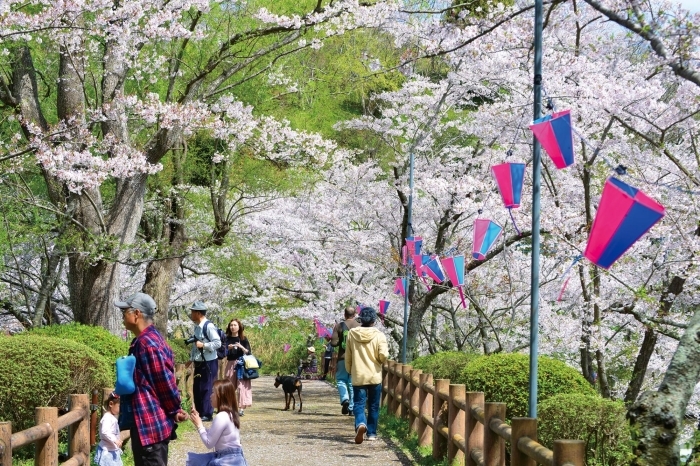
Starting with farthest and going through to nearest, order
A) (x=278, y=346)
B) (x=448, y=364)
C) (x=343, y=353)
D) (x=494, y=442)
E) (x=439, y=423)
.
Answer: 1. (x=278, y=346)
2. (x=343, y=353)
3. (x=448, y=364)
4. (x=439, y=423)
5. (x=494, y=442)

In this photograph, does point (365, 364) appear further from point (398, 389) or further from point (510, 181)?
point (398, 389)

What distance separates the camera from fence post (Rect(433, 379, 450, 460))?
10.2 m

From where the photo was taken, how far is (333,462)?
1011 centimetres

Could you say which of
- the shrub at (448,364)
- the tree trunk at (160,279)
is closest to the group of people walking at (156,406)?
the shrub at (448,364)

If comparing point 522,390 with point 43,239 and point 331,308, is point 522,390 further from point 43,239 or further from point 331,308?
point 331,308

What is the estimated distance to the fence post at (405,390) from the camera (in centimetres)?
1308

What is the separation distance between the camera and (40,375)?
9281 millimetres

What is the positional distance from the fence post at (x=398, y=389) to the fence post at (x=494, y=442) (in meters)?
6.65

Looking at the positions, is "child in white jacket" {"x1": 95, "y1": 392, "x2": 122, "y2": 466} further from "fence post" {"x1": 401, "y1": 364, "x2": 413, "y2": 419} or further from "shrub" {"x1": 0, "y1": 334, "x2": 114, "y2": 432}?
"fence post" {"x1": 401, "y1": 364, "x2": 413, "y2": 419}

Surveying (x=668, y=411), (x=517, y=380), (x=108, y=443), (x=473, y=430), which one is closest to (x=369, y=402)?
(x=517, y=380)

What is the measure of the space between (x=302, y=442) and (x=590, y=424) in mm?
5780

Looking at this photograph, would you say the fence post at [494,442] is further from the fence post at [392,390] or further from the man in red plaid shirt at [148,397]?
the fence post at [392,390]

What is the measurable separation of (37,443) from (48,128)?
8.73 m

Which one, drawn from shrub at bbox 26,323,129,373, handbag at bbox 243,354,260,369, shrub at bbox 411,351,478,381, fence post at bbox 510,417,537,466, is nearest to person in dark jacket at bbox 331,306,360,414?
handbag at bbox 243,354,260,369
